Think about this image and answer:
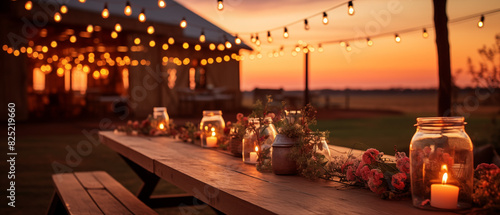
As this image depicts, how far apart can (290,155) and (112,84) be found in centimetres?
2301

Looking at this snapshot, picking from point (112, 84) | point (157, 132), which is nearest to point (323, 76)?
point (112, 84)

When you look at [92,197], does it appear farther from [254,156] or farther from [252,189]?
[252,189]

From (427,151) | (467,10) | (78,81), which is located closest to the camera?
(427,151)

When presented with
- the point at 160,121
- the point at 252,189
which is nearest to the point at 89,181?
the point at 160,121

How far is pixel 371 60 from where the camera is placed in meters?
23.1

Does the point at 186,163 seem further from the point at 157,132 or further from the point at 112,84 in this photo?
the point at 112,84

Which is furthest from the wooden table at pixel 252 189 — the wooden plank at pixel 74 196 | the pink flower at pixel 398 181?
the wooden plank at pixel 74 196

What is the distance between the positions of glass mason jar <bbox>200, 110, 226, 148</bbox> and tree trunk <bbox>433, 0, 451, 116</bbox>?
346cm

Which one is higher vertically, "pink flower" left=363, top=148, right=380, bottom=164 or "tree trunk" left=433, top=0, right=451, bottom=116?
"tree trunk" left=433, top=0, right=451, bottom=116

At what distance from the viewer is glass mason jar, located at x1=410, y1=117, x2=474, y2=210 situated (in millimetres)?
1533

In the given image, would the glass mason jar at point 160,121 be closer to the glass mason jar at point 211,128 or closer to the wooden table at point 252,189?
the glass mason jar at point 211,128

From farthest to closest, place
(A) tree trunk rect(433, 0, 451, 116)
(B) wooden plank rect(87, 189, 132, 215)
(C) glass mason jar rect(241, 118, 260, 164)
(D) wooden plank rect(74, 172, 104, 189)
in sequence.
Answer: (A) tree trunk rect(433, 0, 451, 116) < (D) wooden plank rect(74, 172, 104, 189) < (B) wooden plank rect(87, 189, 132, 215) < (C) glass mason jar rect(241, 118, 260, 164)

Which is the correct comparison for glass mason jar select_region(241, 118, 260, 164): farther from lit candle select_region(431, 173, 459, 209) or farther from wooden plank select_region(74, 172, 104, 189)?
wooden plank select_region(74, 172, 104, 189)

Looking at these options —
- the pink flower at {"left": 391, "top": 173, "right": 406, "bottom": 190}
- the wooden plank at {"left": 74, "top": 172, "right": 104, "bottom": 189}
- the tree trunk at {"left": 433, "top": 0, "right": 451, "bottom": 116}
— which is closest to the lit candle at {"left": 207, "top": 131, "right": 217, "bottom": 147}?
the wooden plank at {"left": 74, "top": 172, "right": 104, "bottom": 189}
